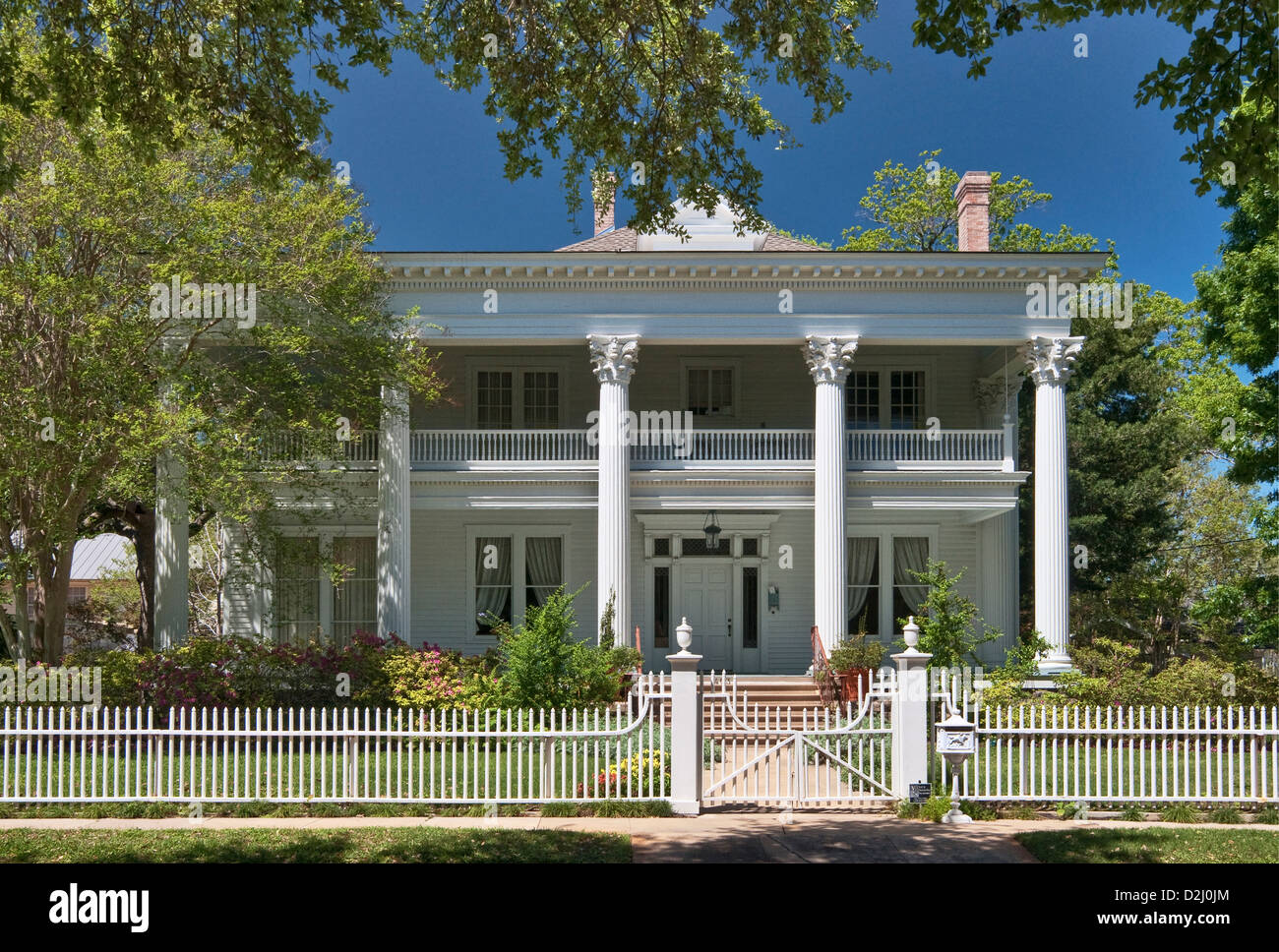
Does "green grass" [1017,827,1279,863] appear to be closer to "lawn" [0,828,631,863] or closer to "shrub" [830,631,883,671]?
"lawn" [0,828,631,863]

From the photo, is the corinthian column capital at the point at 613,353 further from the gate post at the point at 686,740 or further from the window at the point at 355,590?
the gate post at the point at 686,740

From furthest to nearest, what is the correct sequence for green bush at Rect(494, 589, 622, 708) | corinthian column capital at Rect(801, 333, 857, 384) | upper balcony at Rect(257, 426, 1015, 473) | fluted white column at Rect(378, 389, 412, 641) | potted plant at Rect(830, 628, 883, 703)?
1. upper balcony at Rect(257, 426, 1015, 473)
2. corinthian column capital at Rect(801, 333, 857, 384)
3. fluted white column at Rect(378, 389, 412, 641)
4. potted plant at Rect(830, 628, 883, 703)
5. green bush at Rect(494, 589, 622, 708)

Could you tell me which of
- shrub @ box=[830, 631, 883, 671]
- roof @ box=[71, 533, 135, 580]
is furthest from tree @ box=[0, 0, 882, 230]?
roof @ box=[71, 533, 135, 580]

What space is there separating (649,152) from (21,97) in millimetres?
6068

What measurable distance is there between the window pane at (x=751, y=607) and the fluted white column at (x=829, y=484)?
247 cm

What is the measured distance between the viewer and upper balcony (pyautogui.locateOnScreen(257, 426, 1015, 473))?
61.8 feet

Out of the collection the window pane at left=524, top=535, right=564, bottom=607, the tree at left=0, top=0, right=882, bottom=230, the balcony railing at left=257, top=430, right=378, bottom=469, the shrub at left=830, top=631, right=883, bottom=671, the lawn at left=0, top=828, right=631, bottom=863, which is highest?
the tree at left=0, top=0, right=882, bottom=230

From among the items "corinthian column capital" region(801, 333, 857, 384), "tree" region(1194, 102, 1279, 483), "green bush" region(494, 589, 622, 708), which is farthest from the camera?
"corinthian column capital" region(801, 333, 857, 384)

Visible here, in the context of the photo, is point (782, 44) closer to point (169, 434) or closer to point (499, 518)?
point (169, 434)

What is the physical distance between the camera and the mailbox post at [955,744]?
10.0 metres

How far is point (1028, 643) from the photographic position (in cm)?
1702

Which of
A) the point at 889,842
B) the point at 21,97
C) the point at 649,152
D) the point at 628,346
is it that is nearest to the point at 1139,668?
the point at 889,842

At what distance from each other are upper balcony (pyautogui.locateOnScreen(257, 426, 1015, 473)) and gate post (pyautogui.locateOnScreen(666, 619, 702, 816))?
28.7ft

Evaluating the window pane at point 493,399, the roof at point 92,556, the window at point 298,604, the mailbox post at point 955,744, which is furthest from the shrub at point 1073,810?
the roof at point 92,556
